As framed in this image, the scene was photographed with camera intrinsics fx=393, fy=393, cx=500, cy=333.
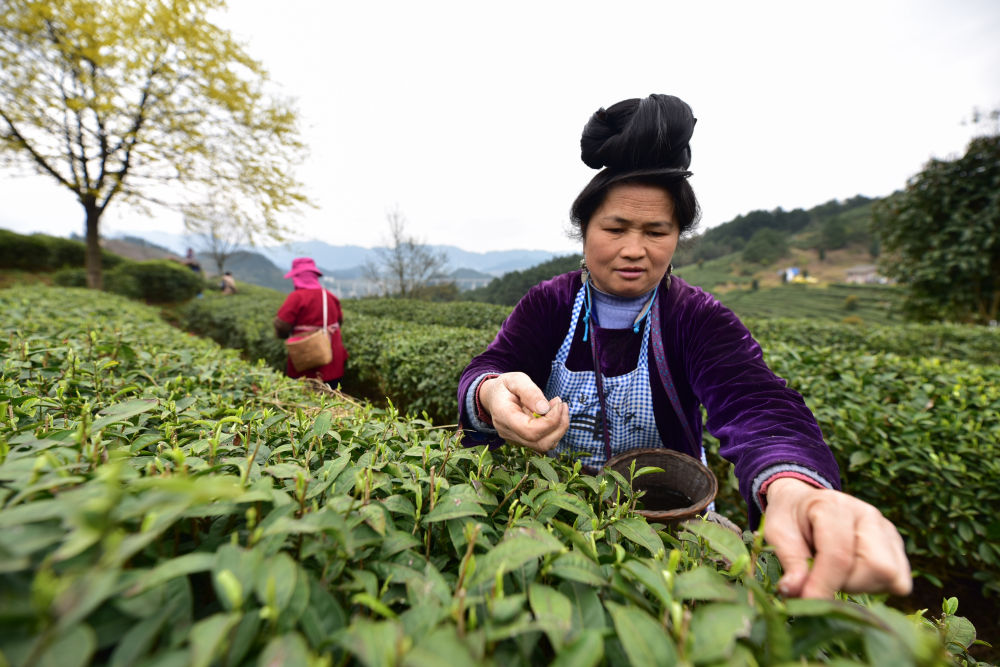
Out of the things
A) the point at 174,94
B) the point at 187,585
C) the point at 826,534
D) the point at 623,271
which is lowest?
the point at 826,534

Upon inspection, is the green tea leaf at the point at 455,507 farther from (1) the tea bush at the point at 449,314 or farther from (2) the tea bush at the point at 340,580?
(1) the tea bush at the point at 449,314

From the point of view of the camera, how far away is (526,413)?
1.31 meters

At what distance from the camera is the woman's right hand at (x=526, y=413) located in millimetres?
1190

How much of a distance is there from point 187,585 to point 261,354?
755 cm

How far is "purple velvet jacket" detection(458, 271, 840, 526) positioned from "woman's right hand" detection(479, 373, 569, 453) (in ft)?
0.86

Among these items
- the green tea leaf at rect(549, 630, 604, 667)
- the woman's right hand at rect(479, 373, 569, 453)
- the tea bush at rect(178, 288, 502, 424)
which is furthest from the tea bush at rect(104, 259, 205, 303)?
the green tea leaf at rect(549, 630, 604, 667)

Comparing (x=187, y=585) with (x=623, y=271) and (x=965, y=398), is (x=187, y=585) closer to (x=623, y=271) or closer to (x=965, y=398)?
(x=623, y=271)

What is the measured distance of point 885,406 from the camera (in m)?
2.82

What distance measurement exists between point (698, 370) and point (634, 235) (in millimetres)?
628

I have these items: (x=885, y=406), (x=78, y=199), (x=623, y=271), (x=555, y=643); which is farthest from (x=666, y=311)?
(x=78, y=199)

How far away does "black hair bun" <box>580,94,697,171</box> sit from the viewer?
61.4 inches

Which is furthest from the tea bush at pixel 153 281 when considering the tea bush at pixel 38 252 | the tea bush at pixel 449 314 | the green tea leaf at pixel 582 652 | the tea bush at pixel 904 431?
the green tea leaf at pixel 582 652

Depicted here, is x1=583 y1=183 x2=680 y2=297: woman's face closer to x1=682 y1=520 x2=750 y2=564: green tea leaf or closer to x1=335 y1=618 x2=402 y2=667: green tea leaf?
x1=682 y1=520 x2=750 y2=564: green tea leaf

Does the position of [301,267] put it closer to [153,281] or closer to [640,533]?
[640,533]
